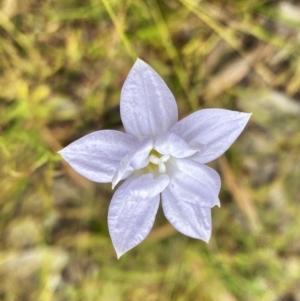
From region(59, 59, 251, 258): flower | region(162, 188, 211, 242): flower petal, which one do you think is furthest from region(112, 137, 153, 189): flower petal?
region(162, 188, 211, 242): flower petal

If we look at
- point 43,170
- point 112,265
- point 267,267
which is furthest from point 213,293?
point 43,170

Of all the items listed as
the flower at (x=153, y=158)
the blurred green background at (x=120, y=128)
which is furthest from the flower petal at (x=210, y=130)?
the blurred green background at (x=120, y=128)

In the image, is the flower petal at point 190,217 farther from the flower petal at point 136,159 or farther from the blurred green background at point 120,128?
the blurred green background at point 120,128

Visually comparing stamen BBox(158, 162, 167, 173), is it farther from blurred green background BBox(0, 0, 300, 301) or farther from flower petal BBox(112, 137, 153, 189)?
blurred green background BBox(0, 0, 300, 301)

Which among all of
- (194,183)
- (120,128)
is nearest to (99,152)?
(194,183)

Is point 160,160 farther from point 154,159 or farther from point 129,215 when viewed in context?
point 129,215

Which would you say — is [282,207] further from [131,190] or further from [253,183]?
[131,190]
